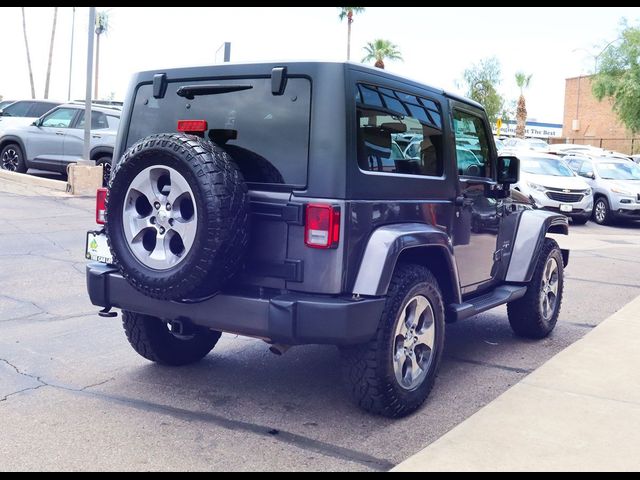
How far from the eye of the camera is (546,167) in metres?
19.9

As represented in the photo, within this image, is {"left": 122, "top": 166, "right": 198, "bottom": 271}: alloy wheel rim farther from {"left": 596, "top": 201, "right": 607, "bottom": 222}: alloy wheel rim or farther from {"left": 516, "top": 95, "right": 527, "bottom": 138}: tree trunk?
{"left": 516, "top": 95, "right": 527, "bottom": 138}: tree trunk

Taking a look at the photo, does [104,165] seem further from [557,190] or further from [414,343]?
[414,343]

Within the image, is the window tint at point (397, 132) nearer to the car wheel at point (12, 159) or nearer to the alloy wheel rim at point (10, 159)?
the car wheel at point (12, 159)

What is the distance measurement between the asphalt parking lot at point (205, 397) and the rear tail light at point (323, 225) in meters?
1.11

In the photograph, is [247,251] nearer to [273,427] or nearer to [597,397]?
[273,427]

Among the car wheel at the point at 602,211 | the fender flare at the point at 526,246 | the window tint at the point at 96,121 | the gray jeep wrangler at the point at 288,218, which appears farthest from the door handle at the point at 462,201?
the car wheel at the point at 602,211

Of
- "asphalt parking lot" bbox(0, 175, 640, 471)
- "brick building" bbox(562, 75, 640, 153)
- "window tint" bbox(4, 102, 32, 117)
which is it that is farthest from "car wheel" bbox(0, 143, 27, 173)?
"brick building" bbox(562, 75, 640, 153)

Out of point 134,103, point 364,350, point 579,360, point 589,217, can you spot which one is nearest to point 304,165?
point 364,350

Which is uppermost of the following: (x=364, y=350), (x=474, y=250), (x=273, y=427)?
(x=474, y=250)

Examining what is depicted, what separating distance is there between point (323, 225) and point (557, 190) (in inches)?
628

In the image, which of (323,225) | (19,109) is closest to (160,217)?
(323,225)

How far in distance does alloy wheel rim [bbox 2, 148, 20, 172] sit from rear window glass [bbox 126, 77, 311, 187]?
13.9 meters

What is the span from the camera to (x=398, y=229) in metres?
4.50

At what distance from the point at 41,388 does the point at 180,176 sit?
76.1 inches
